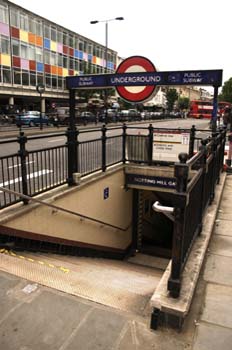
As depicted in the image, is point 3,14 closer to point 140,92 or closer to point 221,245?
point 140,92

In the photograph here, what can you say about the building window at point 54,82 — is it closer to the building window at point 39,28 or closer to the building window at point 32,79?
the building window at point 32,79

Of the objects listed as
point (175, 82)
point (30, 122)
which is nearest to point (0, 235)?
point (175, 82)

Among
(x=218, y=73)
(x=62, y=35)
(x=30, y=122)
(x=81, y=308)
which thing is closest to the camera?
(x=81, y=308)

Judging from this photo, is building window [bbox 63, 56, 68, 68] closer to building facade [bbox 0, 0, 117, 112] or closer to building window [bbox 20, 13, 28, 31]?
building facade [bbox 0, 0, 117, 112]

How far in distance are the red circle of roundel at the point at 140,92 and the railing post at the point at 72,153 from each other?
1.38 metres

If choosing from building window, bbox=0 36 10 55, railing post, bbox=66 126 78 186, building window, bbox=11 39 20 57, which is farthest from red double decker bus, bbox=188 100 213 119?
railing post, bbox=66 126 78 186

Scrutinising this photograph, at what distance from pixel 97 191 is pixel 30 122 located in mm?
22621

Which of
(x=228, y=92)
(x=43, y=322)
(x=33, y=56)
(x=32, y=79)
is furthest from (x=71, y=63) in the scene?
(x=43, y=322)

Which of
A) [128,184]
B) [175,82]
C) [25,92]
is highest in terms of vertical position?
[25,92]

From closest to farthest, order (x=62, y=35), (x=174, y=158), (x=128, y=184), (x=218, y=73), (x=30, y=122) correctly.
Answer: (x=218, y=73), (x=174, y=158), (x=128, y=184), (x=30, y=122), (x=62, y=35)

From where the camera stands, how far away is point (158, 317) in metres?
2.68

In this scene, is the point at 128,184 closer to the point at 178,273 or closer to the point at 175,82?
the point at 175,82

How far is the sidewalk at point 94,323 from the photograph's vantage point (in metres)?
2.50

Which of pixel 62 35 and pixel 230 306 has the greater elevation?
pixel 62 35
